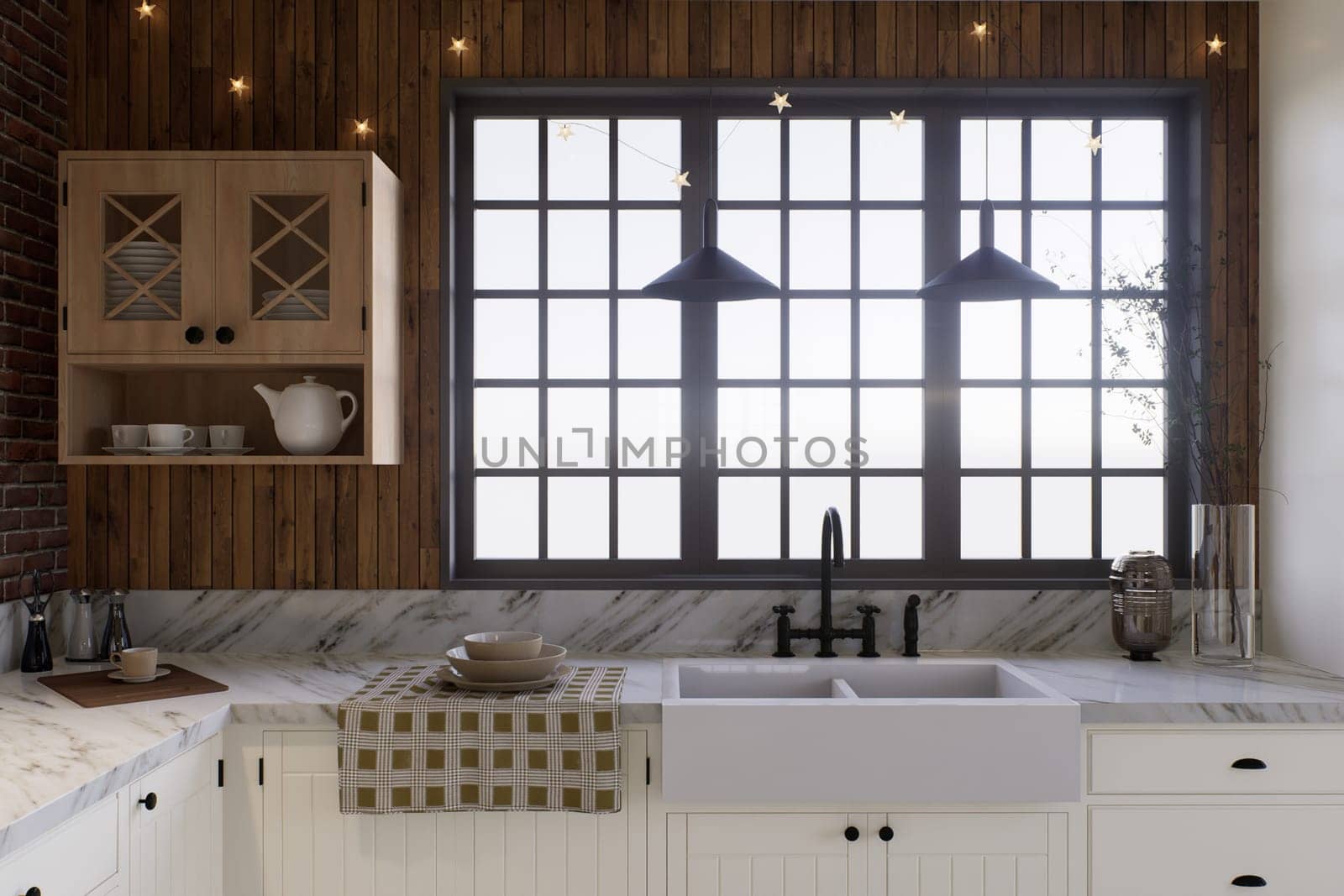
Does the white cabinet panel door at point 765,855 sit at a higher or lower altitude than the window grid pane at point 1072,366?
lower

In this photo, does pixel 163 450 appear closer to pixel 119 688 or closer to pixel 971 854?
pixel 119 688

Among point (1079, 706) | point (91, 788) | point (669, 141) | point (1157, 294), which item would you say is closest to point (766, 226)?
point (669, 141)

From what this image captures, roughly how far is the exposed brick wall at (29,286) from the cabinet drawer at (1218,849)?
111 inches

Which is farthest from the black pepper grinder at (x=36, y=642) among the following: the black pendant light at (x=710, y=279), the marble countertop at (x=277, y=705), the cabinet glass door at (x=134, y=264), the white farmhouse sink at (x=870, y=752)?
the black pendant light at (x=710, y=279)

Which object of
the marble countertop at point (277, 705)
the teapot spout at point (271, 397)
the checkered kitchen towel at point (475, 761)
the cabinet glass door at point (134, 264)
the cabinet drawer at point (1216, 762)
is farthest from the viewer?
the teapot spout at point (271, 397)

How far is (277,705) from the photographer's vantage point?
2.15 meters

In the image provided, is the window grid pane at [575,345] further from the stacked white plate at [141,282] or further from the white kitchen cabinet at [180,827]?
the white kitchen cabinet at [180,827]

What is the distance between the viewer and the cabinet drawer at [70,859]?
1.50 meters

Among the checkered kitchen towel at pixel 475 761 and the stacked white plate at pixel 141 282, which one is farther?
the stacked white plate at pixel 141 282

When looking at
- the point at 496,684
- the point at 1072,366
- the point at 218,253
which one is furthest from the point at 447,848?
the point at 1072,366

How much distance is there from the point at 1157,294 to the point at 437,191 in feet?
6.95

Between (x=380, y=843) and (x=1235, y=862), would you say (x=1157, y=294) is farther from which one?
(x=380, y=843)

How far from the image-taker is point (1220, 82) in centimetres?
281

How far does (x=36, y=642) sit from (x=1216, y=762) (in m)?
2.92
